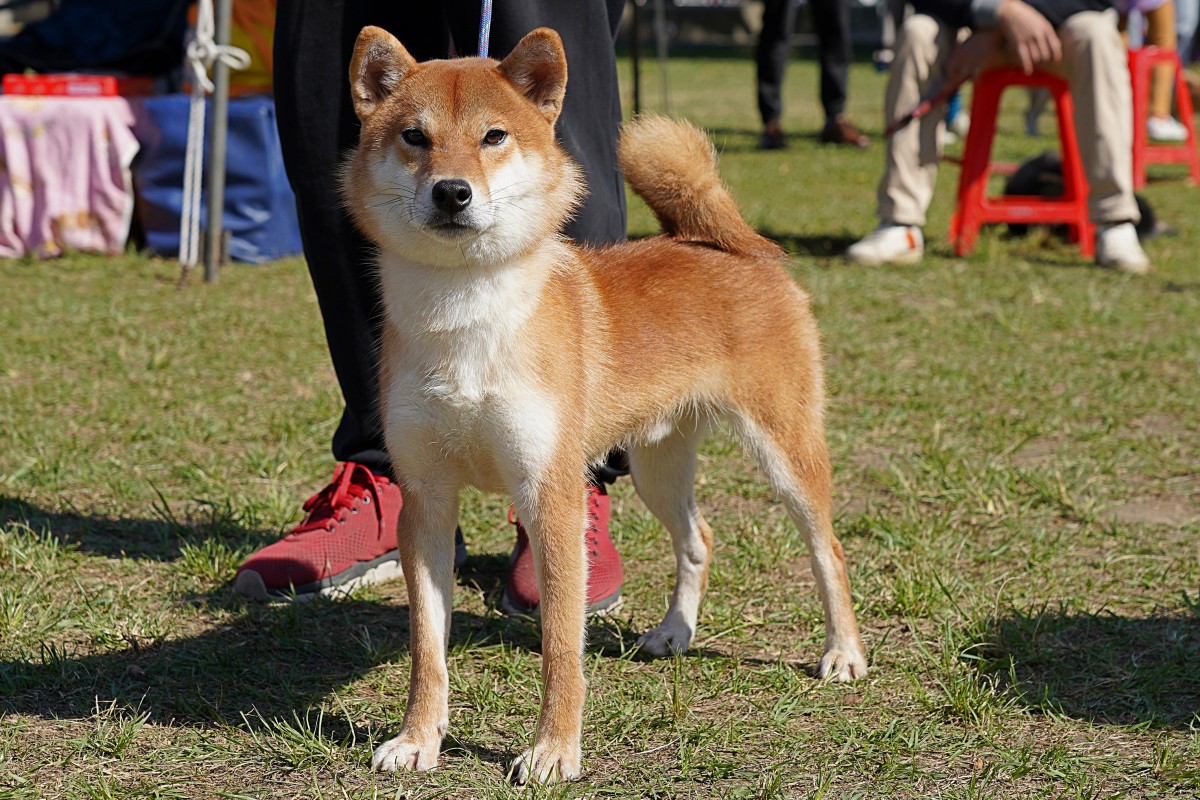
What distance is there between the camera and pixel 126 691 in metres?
2.50

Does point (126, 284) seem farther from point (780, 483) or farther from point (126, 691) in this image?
point (780, 483)

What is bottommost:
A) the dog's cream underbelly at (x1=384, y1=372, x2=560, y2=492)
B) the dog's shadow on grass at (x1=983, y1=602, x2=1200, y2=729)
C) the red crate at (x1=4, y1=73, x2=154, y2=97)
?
the dog's shadow on grass at (x1=983, y1=602, x2=1200, y2=729)

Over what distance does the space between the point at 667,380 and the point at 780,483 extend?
0.35 m

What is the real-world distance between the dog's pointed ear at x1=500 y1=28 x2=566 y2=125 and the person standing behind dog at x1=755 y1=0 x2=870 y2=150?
8.91 m

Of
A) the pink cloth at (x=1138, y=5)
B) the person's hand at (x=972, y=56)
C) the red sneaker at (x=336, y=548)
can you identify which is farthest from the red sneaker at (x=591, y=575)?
the pink cloth at (x=1138, y=5)

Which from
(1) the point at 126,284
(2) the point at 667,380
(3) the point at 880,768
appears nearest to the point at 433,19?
(2) the point at 667,380

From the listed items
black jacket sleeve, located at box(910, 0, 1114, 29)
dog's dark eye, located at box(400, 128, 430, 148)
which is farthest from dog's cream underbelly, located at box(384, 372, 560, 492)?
black jacket sleeve, located at box(910, 0, 1114, 29)

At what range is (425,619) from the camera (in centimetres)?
229

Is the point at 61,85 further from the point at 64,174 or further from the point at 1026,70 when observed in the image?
the point at 1026,70

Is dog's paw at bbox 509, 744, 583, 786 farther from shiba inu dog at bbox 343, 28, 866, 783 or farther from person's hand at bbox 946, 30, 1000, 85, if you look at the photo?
person's hand at bbox 946, 30, 1000, 85

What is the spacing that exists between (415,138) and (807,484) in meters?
1.09

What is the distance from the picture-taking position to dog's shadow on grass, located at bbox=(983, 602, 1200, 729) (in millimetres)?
2453

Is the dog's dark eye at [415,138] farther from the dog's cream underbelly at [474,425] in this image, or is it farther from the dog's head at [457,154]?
the dog's cream underbelly at [474,425]

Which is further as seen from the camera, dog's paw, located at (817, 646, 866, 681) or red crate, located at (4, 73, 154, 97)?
red crate, located at (4, 73, 154, 97)
